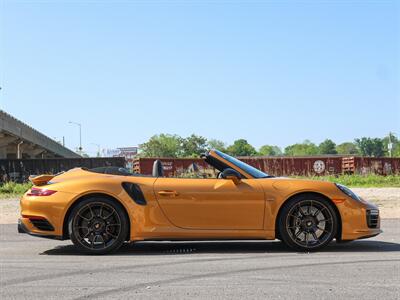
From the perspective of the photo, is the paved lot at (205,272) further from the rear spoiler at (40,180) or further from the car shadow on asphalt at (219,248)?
the rear spoiler at (40,180)

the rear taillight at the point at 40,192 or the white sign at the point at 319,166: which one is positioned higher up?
the white sign at the point at 319,166

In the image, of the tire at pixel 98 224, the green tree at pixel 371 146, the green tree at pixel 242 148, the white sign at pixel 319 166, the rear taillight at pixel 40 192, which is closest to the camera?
the tire at pixel 98 224

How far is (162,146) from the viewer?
448ft

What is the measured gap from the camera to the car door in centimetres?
667

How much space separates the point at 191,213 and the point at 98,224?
3.61 ft

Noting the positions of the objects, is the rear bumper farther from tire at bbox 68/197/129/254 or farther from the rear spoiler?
the rear spoiler

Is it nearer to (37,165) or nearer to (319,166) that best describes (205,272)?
(37,165)

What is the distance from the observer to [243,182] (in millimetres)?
6824

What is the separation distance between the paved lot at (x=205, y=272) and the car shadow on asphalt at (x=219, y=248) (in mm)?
13

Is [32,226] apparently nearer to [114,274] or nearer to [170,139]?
[114,274]

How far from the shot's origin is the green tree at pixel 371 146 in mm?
182625

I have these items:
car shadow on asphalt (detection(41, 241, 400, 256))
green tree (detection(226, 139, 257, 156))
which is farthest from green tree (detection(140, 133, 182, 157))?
car shadow on asphalt (detection(41, 241, 400, 256))

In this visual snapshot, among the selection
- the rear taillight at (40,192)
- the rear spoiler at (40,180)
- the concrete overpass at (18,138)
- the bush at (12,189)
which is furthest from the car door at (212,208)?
the concrete overpass at (18,138)

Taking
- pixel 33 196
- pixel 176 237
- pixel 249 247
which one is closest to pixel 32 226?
pixel 33 196
